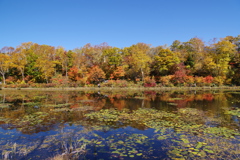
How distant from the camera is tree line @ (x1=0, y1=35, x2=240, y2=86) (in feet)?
110

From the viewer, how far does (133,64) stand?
3575cm

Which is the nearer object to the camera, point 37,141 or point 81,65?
point 37,141

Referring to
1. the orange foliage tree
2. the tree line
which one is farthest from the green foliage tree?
the orange foliage tree

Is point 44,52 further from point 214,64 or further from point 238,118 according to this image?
point 238,118

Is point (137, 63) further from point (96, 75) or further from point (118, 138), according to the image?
point (118, 138)

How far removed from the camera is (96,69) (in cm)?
3538

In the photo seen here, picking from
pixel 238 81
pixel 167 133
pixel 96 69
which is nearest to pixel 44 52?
pixel 96 69

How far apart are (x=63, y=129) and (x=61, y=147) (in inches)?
78.5

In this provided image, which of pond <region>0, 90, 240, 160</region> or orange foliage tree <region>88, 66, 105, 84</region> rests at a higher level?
orange foliage tree <region>88, 66, 105, 84</region>

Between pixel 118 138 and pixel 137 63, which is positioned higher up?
pixel 137 63

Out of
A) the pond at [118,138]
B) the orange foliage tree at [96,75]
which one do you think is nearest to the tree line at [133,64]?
the orange foliage tree at [96,75]

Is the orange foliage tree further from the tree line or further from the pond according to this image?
the pond

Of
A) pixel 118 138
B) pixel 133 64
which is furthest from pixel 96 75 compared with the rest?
pixel 118 138

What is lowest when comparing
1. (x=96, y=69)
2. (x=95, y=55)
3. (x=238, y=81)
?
(x=238, y=81)
